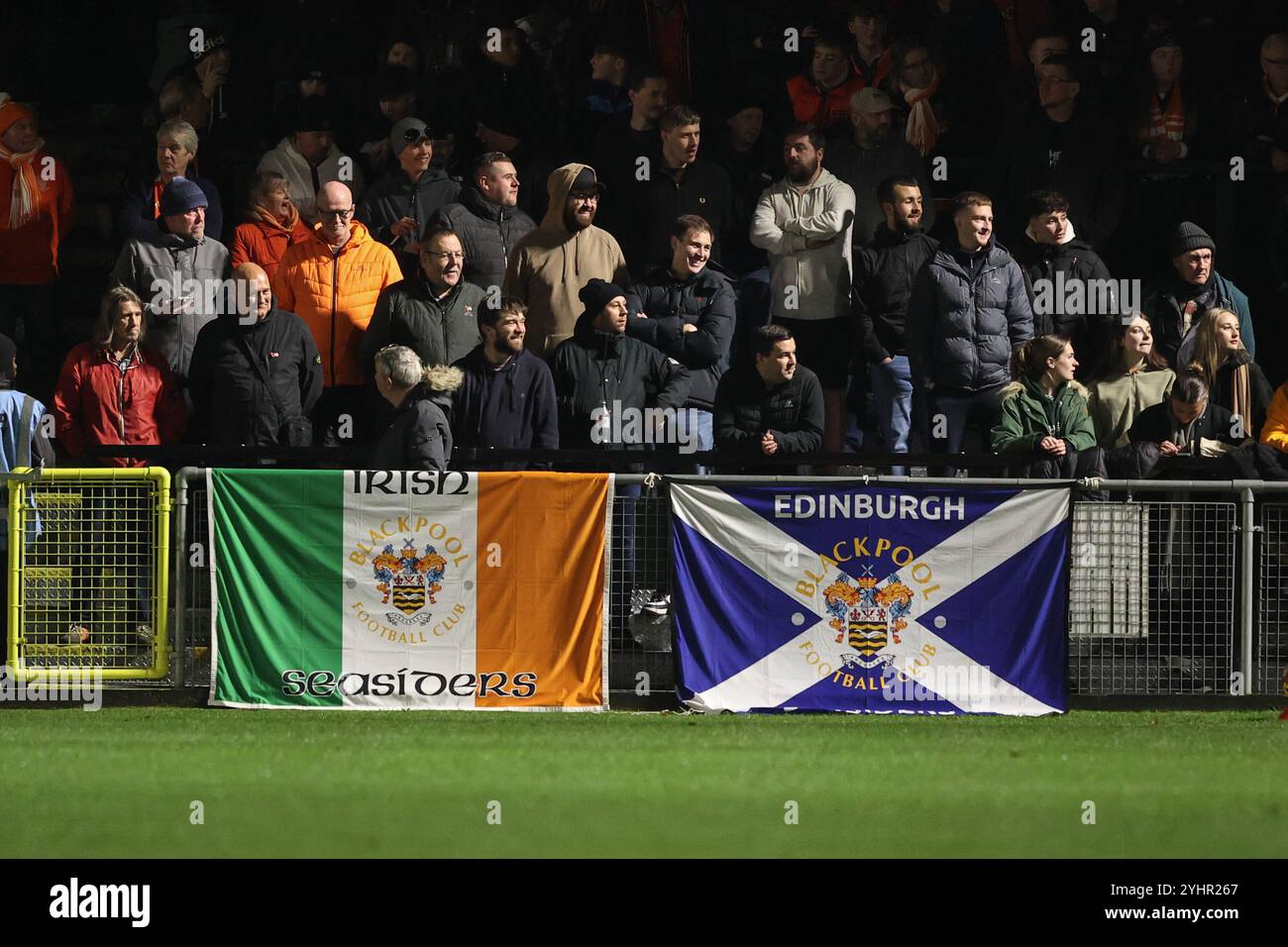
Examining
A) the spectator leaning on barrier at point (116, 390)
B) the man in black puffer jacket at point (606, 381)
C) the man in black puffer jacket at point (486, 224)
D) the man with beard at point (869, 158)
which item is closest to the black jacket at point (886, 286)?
the man with beard at point (869, 158)

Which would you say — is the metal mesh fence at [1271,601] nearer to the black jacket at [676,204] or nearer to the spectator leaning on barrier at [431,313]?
the black jacket at [676,204]

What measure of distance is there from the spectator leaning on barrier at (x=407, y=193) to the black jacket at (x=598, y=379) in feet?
5.71

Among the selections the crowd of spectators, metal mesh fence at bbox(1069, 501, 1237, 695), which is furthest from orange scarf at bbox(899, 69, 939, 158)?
metal mesh fence at bbox(1069, 501, 1237, 695)

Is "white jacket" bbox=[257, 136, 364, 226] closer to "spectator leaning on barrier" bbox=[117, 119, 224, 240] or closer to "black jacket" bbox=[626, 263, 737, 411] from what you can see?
"spectator leaning on barrier" bbox=[117, 119, 224, 240]

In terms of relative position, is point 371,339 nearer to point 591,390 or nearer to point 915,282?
point 591,390

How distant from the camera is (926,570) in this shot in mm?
11266

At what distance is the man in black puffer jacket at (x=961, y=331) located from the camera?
45.1 ft

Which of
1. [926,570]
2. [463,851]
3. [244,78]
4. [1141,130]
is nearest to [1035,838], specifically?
[463,851]

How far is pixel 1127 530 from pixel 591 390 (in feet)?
13.1

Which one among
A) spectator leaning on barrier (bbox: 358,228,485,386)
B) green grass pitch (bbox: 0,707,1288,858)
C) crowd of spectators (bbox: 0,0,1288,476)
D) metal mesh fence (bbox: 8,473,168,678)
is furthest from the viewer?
spectator leaning on barrier (bbox: 358,228,485,386)

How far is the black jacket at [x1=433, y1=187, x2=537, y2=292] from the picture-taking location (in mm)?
14359

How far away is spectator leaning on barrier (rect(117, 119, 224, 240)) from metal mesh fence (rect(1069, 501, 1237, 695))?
6.95m

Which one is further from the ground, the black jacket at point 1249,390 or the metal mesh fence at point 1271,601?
the black jacket at point 1249,390

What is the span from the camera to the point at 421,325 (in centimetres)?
1366
